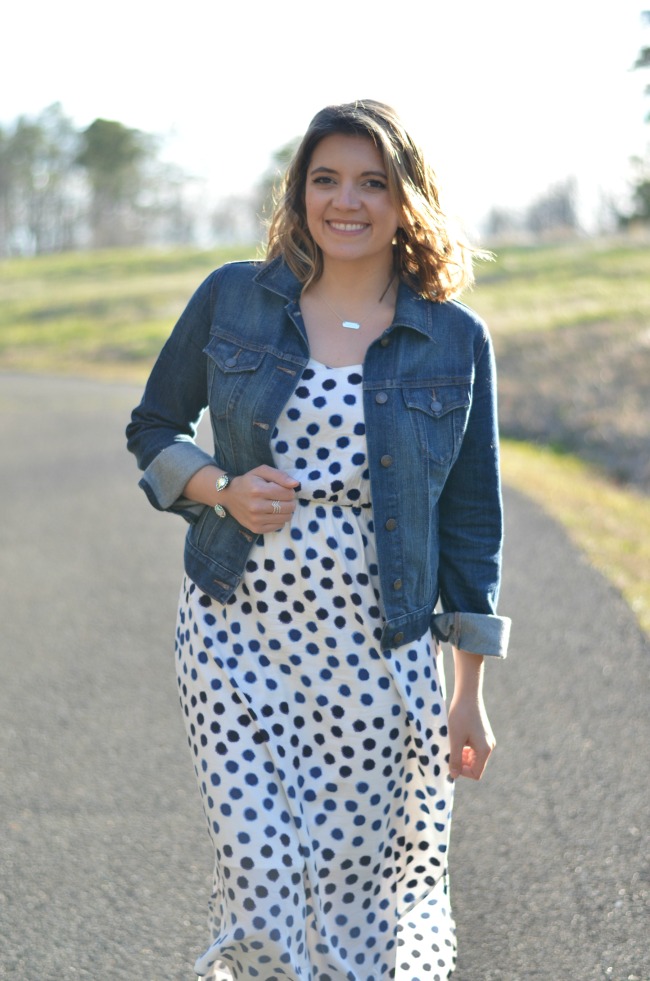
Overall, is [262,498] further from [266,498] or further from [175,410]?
[175,410]

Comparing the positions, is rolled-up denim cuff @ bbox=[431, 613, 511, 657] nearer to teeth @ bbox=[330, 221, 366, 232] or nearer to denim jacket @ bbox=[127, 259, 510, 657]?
denim jacket @ bbox=[127, 259, 510, 657]

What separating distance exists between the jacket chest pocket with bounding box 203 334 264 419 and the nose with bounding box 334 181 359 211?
365 mm

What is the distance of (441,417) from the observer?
108 inches

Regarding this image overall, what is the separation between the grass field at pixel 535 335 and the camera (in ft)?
33.0

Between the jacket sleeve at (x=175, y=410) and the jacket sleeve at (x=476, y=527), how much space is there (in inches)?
22.7

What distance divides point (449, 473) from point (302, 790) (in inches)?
30.7

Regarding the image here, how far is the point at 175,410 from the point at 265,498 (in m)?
0.45

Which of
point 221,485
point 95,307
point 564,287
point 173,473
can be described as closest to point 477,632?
point 221,485

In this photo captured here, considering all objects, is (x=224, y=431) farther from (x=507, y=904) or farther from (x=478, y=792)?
(x=478, y=792)

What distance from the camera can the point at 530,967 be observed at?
10.5ft

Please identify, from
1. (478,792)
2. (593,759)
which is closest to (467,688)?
(478,792)

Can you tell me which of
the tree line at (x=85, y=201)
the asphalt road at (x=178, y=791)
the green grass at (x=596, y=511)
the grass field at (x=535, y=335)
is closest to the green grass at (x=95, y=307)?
the grass field at (x=535, y=335)

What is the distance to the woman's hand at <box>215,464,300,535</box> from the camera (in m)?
2.59

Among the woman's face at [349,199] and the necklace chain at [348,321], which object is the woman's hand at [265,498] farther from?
the woman's face at [349,199]
